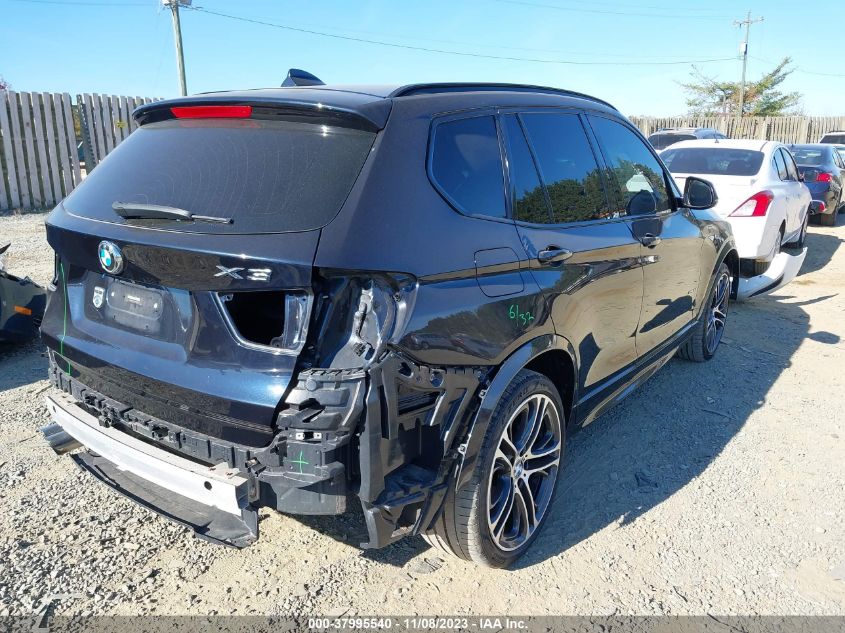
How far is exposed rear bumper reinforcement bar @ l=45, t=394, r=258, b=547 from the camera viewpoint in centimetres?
217

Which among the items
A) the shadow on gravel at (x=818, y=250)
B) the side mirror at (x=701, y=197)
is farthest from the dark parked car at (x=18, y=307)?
A: the shadow on gravel at (x=818, y=250)

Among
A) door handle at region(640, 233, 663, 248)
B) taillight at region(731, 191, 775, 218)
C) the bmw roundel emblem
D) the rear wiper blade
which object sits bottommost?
taillight at region(731, 191, 775, 218)

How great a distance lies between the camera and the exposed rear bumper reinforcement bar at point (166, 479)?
2.17 metres

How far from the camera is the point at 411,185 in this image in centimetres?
231

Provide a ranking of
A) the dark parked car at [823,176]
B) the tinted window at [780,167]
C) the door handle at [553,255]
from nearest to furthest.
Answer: the door handle at [553,255] → the tinted window at [780,167] → the dark parked car at [823,176]

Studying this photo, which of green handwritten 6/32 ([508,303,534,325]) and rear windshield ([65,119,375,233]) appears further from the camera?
green handwritten 6/32 ([508,303,534,325])

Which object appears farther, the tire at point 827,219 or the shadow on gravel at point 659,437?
the tire at point 827,219

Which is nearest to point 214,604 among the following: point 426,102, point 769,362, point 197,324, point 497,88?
point 197,324

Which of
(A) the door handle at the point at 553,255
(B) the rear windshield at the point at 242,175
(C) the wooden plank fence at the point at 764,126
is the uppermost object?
(C) the wooden plank fence at the point at 764,126

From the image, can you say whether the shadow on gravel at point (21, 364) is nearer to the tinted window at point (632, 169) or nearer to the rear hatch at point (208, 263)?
the rear hatch at point (208, 263)

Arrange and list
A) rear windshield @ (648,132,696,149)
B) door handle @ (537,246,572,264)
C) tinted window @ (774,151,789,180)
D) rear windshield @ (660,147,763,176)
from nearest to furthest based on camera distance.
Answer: door handle @ (537,246,572,264), rear windshield @ (660,147,763,176), tinted window @ (774,151,789,180), rear windshield @ (648,132,696,149)

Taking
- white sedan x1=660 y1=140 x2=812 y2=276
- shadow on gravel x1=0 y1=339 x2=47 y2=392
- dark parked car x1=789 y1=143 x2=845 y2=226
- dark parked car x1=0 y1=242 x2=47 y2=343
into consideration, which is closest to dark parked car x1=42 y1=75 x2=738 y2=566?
shadow on gravel x1=0 y1=339 x2=47 y2=392

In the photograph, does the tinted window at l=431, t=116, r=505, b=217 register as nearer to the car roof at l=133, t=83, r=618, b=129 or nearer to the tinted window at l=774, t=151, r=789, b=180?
the car roof at l=133, t=83, r=618, b=129

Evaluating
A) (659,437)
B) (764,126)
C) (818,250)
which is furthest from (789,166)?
(764,126)
